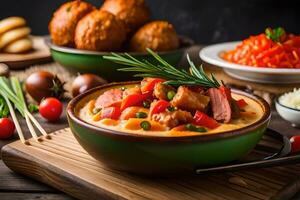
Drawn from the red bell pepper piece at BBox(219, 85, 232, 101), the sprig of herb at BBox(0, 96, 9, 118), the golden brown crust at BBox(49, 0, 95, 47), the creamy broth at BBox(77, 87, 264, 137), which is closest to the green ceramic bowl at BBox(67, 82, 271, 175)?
the creamy broth at BBox(77, 87, 264, 137)

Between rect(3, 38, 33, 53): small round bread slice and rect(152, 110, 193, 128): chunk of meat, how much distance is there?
2722 millimetres

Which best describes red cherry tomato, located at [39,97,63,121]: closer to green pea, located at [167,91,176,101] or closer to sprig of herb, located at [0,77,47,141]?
sprig of herb, located at [0,77,47,141]

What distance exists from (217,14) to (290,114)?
115 inches

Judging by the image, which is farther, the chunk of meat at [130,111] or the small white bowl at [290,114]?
the small white bowl at [290,114]

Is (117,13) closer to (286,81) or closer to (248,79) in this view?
(248,79)

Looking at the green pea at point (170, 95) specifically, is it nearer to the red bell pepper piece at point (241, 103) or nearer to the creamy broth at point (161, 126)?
the creamy broth at point (161, 126)

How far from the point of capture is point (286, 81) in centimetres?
376

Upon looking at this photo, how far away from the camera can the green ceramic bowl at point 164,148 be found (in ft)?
6.63

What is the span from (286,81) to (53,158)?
1.99 m

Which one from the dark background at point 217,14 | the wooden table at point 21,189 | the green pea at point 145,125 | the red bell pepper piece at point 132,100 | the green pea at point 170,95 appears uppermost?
the green pea at point 170,95

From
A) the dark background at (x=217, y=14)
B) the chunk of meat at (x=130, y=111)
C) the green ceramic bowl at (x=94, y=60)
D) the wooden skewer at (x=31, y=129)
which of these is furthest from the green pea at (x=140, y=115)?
the dark background at (x=217, y=14)

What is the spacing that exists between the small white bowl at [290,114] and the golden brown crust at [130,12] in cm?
147

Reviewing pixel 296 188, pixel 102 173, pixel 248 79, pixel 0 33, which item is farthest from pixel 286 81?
pixel 0 33

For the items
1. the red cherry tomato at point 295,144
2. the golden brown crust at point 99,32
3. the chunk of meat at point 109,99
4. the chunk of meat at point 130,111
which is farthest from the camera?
the golden brown crust at point 99,32
